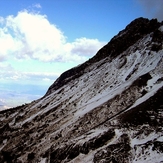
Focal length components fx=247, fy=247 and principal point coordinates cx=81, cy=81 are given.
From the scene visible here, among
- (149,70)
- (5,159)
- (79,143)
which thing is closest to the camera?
(79,143)

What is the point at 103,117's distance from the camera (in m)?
49.7

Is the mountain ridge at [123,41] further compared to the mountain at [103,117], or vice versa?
the mountain ridge at [123,41]

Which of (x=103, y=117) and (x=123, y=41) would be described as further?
(x=123, y=41)

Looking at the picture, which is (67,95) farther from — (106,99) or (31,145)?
(31,145)

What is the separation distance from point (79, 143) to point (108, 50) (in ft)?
194

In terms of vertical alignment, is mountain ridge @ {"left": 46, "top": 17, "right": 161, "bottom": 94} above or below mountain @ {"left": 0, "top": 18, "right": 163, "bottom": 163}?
above

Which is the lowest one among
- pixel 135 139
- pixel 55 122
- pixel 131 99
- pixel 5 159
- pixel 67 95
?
pixel 5 159

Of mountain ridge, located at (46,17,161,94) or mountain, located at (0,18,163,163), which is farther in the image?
mountain ridge, located at (46,17,161,94)

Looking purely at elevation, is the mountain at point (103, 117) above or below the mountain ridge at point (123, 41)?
below

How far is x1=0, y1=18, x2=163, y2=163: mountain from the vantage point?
37.2m

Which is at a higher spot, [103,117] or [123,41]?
[123,41]

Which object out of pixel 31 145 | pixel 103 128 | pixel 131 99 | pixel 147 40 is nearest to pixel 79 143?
pixel 103 128

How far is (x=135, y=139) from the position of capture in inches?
1470

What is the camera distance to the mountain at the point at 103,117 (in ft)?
122
